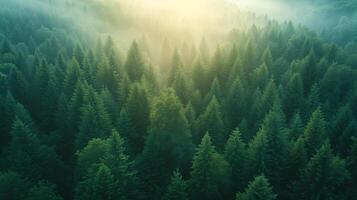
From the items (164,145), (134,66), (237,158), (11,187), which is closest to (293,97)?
(237,158)

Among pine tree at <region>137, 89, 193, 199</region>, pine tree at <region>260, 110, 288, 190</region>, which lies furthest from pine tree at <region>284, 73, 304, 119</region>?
pine tree at <region>137, 89, 193, 199</region>

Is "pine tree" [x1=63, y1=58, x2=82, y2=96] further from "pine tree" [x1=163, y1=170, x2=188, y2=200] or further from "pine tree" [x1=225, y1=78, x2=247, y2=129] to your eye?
"pine tree" [x1=163, y1=170, x2=188, y2=200]

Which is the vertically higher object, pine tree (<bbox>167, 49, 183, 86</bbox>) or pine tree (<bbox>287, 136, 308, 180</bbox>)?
pine tree (<bbox>167, 49, 183, 86</bbox>)

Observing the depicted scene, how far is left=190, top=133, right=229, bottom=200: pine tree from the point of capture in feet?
92.1

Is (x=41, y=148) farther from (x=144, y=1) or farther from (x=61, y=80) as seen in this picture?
(x=144, y=1)

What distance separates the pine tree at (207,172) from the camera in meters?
28.1

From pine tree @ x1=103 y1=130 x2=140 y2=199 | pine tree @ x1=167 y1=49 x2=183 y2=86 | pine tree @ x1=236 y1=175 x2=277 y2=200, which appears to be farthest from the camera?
pine tree @ x1=167 y1=49 x2=183 y2=86

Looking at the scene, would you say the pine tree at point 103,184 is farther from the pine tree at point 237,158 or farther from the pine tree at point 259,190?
the pine tree at point 237,158

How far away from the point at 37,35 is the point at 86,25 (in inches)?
881

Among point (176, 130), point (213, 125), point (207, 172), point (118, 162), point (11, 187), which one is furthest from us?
point (213, 125)

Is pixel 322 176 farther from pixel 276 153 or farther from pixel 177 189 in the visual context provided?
pixel 177 189

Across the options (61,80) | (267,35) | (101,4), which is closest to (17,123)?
(61,80)

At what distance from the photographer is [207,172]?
28594 mm

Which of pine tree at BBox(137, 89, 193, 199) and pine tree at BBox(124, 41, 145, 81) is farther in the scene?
pine tree at BBox(124, 41, 145, 81)
